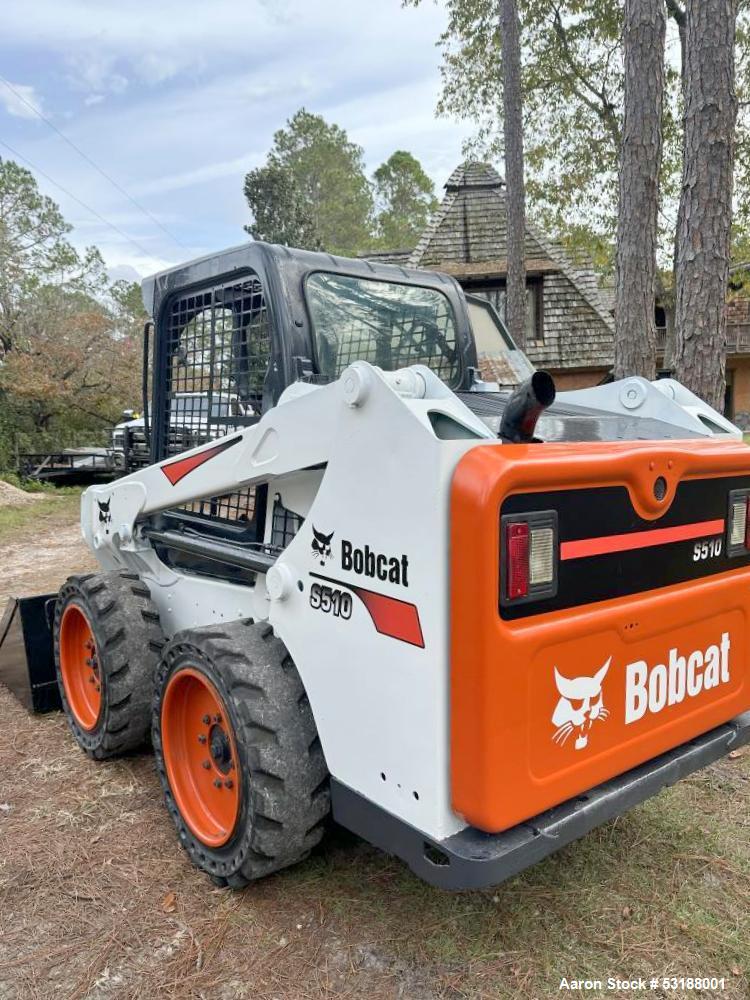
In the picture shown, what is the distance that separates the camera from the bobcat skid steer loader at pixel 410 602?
5.99 ft

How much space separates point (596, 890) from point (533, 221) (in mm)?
17457

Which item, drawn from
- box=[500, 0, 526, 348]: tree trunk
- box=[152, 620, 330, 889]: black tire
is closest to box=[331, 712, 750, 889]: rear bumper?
box=[152, 620, 330, 889]: black tire

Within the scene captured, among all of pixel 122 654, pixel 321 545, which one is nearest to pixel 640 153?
pixel 321 545

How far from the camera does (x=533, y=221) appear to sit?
58.2 feet

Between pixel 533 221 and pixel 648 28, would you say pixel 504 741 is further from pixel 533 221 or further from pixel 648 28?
pixel 533 221

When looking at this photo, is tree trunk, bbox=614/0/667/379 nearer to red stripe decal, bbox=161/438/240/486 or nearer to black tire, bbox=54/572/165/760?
red stripe decal, bbox=161/438/240/486

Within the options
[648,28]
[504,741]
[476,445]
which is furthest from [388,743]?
[648,28]

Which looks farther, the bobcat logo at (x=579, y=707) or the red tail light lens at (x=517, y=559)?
the bobcat logo at (x=579, y=707)

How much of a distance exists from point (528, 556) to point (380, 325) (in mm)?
1750

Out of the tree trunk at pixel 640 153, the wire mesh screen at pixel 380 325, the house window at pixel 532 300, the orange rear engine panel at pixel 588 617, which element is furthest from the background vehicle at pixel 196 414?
the house window at pixel 532 300

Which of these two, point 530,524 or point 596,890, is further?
point 596,890

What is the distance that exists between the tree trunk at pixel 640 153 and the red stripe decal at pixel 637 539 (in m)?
4.09

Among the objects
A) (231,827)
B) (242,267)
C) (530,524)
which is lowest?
(231,827)

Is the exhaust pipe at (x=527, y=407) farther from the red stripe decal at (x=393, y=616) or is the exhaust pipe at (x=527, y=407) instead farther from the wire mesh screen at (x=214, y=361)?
the wire mesh screen at (x=214, y=361)
